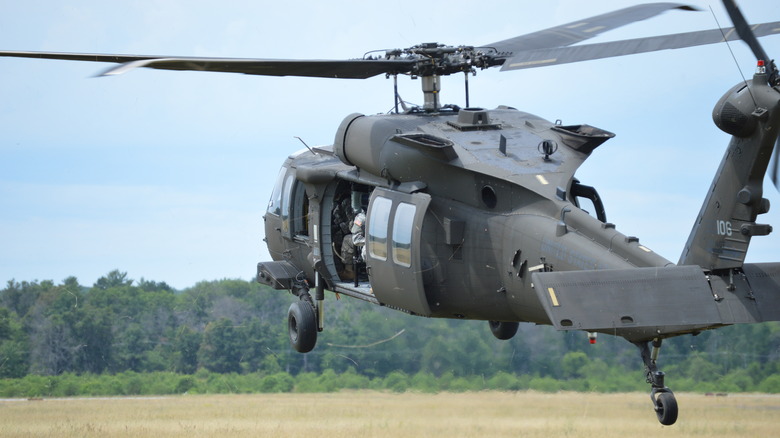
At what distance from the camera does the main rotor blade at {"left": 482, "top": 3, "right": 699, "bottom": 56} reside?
14922 mm

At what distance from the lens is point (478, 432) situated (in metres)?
24.2

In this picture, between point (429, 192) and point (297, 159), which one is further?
point (297, 159)

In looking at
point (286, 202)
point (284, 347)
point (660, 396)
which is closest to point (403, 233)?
point (660, 396)

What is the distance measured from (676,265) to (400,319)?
18.1 m

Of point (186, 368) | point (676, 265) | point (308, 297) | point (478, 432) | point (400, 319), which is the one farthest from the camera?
point (186, 368)

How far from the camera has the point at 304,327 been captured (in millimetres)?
18375

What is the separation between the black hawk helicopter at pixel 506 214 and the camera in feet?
38.6

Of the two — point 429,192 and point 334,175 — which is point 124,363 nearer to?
point 334,175

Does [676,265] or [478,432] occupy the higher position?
[676,265]

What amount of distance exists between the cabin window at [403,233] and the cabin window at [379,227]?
22cm

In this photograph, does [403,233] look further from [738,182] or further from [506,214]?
[738,182]

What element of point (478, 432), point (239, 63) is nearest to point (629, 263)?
point (239, 63)

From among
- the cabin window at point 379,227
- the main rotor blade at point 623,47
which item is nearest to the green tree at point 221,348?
the cabin window at point 379,227

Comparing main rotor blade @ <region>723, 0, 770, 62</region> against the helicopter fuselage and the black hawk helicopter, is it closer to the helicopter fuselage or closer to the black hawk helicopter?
A: the black hawk helicopter
